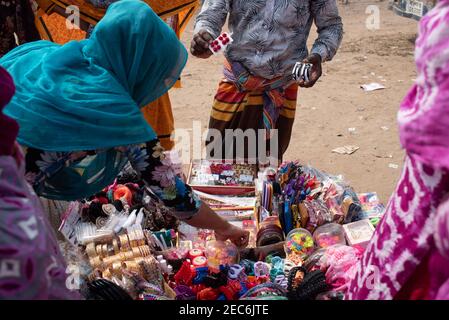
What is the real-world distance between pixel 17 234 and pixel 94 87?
73cm

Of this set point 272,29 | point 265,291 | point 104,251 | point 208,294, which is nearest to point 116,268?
point 104,251

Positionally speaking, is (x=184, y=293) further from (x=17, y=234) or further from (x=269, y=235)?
(x=17, y=234)

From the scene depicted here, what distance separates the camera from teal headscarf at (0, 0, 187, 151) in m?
1.59

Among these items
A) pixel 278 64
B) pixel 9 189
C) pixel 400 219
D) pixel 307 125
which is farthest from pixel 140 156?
pixel 307 125

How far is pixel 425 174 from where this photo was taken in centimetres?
109

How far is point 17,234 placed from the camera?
1.02 meters

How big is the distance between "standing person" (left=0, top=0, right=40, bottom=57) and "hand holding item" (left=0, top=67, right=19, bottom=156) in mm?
2245

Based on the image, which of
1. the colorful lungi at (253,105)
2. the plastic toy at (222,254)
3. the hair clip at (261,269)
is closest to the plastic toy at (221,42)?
the colorful lungi at (253,105)

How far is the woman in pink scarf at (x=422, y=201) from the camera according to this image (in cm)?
99

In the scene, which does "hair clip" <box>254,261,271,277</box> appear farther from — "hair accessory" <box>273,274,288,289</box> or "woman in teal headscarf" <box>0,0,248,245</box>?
"woman in teal headscarf" <box>0,0,248,245</box>

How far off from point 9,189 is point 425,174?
2.89ft

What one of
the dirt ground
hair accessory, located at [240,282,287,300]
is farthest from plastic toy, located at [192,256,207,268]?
the dirt ground

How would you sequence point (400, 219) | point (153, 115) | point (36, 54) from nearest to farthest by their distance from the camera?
point (400, 219), point (36, 54), point (153, 115)

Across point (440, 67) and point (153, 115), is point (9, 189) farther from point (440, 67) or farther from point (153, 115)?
point (153, 115)
